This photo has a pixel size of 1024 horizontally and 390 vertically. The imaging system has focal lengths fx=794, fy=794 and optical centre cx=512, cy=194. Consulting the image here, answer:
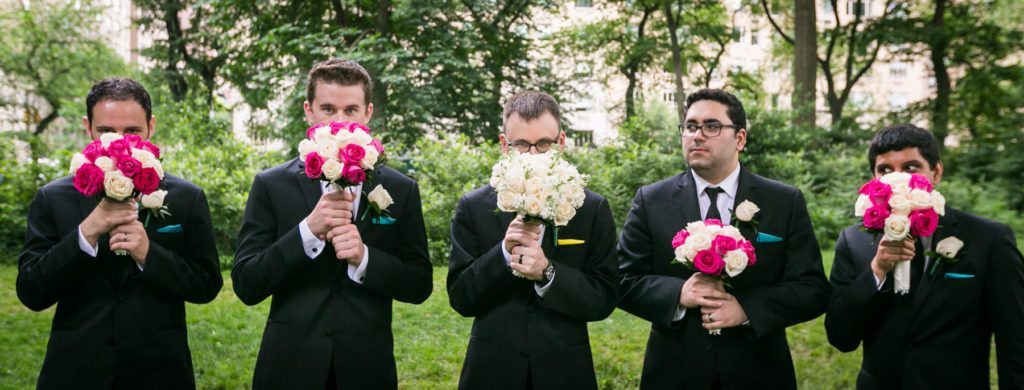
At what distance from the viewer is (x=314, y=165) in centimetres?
369

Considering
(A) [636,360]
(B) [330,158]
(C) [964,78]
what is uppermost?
(C) [964,78]

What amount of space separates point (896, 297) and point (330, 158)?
10.5 feet

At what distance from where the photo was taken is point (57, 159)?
1548cm

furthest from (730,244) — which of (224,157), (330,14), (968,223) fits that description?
(330,14)

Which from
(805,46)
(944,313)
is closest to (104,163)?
(944,313)

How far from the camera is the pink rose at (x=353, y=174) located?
367 cm

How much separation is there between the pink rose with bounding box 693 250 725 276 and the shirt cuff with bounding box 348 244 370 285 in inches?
64.9

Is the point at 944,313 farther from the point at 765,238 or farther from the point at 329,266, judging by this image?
the point at 329,266

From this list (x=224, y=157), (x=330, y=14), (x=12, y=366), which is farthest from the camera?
(x=330, y=14)

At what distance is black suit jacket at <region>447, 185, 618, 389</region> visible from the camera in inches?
162

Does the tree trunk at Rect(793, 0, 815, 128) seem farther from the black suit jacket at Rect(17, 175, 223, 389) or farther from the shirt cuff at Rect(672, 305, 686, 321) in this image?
the black suit jacket at Rect(17, 175, 223, 389)

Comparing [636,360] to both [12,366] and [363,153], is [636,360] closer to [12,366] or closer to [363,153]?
[363,153]

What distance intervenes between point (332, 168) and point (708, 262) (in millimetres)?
1856

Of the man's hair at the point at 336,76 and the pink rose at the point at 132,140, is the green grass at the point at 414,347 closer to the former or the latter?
the man's hair at the point at 336,76
